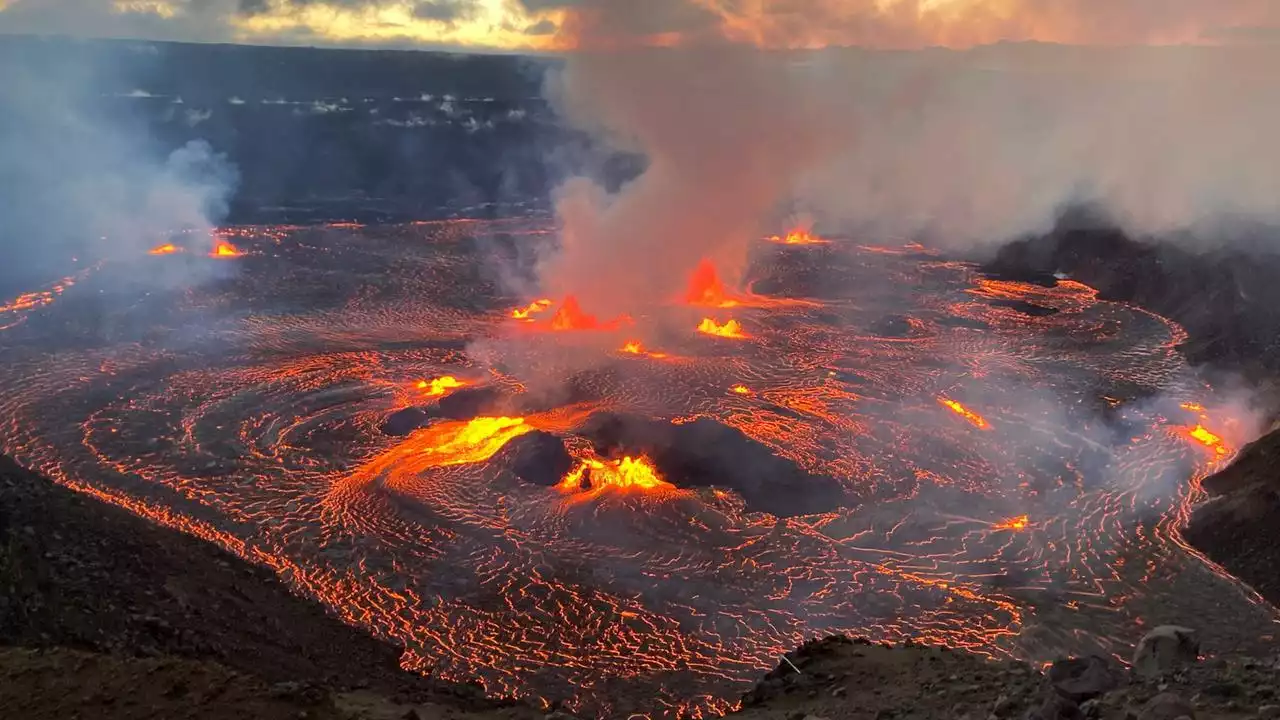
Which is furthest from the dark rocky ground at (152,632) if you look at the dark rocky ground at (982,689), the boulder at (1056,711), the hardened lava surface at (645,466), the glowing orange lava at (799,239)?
the glowing orange lava at (799,239)

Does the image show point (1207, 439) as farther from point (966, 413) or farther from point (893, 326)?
point (893, 326)

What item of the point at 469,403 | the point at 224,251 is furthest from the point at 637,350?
the point at 224,251

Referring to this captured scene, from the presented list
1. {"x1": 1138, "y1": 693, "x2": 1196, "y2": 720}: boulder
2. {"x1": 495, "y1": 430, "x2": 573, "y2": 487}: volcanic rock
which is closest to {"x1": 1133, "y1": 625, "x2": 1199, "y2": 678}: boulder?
{"x1": 1138, "y1": 693, "x2": 1196, "y2": 720}: boulder

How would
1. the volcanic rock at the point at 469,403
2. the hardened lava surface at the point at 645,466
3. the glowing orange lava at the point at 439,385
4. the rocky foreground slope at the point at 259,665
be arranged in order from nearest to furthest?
the rocky foreground slope at the point at 259,665 < the hardened lava surface at the point at 645,466 < the volcanic rock at the point at 469,403 < the glowing orange lava at the point at 439,385

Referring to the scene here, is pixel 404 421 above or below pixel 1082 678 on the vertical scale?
above

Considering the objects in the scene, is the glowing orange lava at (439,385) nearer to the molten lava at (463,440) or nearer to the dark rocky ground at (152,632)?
the molten lava at (463,440)

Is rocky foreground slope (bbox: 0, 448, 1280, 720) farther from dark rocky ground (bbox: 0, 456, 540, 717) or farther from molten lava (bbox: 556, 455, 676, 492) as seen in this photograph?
molten lava (bbox: 556, 455, 676, 492)
